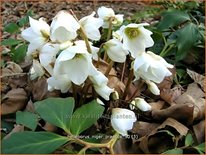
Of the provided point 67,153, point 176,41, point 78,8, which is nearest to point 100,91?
point 67,153

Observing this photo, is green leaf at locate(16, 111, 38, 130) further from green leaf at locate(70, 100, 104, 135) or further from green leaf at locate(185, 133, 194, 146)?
green leaf at locate(185, 133, 194, 146)

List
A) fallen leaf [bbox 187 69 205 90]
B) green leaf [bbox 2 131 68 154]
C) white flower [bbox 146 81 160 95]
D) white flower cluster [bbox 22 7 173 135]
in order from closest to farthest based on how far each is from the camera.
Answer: green leaf [bbox 2 131 68 154] < white flower cluster [bbox 22 7 173 135] < white flower [bbox 146 81 160 95] < fallen leaf [bbox 187 69 205 90]

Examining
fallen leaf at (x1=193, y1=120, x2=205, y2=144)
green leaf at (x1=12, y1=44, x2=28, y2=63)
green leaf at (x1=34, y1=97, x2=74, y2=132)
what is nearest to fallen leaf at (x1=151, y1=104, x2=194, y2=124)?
fallen leaf at (x1=193, y1=120, x2=205, y2=144)

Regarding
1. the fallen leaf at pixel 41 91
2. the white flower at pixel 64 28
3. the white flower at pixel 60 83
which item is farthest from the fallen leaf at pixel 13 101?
the white flower at pixel 64 28

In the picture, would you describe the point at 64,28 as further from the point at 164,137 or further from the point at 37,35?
the point at 164,137

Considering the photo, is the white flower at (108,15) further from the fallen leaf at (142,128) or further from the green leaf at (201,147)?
the green leaf at (201,147)

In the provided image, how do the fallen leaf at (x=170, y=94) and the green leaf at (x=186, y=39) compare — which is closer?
the fallen leaf at (x=170, y=94)
